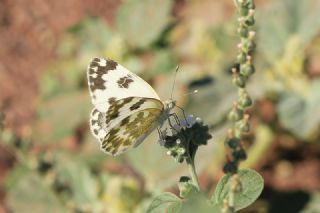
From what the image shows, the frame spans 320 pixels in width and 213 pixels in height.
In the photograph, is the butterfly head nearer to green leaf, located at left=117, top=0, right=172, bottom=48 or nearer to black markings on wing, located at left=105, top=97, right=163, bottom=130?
black markings on wing, located at left=105, top=97, right=163, bottom=130

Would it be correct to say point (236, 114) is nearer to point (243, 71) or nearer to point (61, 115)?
point (243, 71)

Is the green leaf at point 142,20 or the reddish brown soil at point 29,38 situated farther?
the reddish brown soil at point 29,38

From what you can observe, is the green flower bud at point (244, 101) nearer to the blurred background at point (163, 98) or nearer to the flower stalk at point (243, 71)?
the flower stalk at point (243, 71)

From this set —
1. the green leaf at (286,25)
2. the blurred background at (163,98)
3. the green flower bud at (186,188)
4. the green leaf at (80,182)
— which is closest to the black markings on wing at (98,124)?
the green flower bud at (186,188)

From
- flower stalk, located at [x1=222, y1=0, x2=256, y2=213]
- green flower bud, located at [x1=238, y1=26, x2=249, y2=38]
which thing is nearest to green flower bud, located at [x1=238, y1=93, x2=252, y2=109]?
flower stalk, located at [x1=222, y1=0, x2=256, y2=213]

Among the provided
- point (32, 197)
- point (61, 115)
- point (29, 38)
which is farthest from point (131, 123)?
point (29, 38)

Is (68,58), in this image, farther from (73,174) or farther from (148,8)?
(73,174)

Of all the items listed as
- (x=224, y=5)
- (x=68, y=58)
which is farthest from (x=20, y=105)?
(x=224, y=5)
